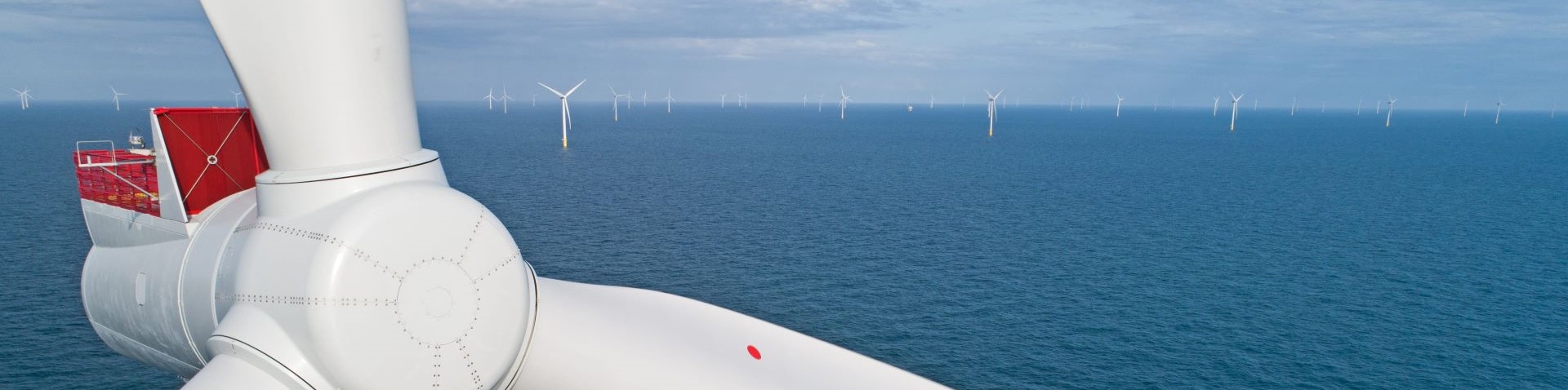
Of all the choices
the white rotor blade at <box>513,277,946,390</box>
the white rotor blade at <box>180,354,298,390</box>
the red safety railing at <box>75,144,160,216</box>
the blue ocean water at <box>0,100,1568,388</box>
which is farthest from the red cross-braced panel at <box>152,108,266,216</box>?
the blue ocean water at <box>0,100,1568,388</box>

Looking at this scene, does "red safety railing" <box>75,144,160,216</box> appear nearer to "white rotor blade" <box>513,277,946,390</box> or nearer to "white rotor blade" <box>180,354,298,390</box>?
"white rotor blade" <box>180,354,298,390</box>

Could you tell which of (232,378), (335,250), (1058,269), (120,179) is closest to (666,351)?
(335,250)

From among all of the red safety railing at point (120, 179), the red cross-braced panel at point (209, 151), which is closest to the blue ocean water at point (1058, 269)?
the red safety railing at point (120, 179)

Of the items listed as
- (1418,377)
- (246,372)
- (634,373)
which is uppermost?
(246,372)

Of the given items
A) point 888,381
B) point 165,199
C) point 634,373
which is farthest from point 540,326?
point 888,381

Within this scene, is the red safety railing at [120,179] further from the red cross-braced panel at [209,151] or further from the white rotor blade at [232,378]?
the white rotor blade at [232,378]

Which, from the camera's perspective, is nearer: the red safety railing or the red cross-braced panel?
the red cross-braced panel

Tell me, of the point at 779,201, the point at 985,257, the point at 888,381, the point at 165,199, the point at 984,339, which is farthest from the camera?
the point at 779,201

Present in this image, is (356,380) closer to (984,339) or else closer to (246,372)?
(246,372)
